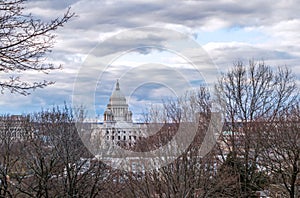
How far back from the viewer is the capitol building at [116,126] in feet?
71.8

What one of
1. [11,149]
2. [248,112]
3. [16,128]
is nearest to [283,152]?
[248,112]

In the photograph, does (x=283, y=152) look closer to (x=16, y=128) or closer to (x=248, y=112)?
(x=248, y=112)

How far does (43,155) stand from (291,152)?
13.1 metres

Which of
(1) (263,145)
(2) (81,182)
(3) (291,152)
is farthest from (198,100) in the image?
(2) (81,182)

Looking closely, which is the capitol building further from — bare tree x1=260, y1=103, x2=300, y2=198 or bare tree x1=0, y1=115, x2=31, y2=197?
bare tree x1=260, y1=103, x2=300, y2=198

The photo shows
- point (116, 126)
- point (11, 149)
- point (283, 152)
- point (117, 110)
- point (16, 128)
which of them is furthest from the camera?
point (16, 128)

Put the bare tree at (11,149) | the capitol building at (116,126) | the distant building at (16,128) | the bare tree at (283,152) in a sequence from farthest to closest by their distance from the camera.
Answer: the distant building at (16,128), the bare tree at (11,149), the capitol building at (116,126), the bare tree at (283,152)

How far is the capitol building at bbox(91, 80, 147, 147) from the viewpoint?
21891 mm

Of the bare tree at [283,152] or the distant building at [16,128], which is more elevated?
the distant building at [16,128]

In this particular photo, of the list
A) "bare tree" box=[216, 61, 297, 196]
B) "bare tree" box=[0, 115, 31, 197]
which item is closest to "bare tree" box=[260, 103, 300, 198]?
"bare tree" box=[216, 61, 297, 196]

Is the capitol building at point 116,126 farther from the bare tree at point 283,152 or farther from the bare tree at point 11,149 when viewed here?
the bare tree at point 283,152

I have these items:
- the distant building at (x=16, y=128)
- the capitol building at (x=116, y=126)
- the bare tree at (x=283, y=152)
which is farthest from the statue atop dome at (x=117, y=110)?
the bare tree at (x=283, y=152)

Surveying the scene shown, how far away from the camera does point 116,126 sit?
88.0ft

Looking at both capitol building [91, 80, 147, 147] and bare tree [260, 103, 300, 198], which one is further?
capitol building [91, 80, 147, 147]
